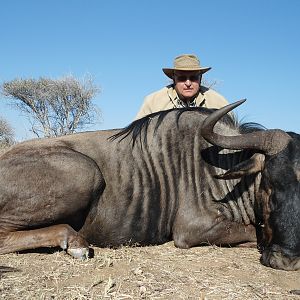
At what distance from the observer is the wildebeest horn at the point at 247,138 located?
3889mm

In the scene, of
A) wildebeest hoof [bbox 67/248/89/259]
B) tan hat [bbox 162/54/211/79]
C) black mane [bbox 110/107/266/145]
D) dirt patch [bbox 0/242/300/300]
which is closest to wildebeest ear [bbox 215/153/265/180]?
black mane [bbox 110/107/266/145]

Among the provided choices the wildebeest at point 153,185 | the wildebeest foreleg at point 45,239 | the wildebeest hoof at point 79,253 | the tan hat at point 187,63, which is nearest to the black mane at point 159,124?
the wildebeest at point 153,185

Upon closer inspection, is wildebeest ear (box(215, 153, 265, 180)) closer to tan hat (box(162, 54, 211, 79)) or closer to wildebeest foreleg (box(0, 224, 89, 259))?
wildebeest foreleg (box(0, 224, 89, 259))

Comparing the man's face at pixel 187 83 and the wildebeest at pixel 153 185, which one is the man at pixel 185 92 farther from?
the wildebeest at pixel 153 185

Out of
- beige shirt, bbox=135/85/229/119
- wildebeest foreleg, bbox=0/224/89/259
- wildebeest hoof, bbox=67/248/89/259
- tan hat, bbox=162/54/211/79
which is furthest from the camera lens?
beige shirt, bbox=135/85/229/119

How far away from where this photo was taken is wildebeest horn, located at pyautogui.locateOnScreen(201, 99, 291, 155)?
389cm

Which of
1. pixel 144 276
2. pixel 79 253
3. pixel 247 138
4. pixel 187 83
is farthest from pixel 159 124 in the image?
pixel 187 83

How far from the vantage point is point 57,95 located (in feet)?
82.1

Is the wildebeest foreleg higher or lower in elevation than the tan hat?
lower

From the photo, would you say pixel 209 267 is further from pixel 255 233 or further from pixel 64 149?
pixel 64 149

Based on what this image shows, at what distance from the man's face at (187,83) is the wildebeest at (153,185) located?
1.75 metres

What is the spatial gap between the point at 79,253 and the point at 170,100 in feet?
11.0

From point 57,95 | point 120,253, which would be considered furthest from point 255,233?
point 57,95

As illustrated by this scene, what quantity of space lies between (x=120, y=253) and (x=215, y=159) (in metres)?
1.24
